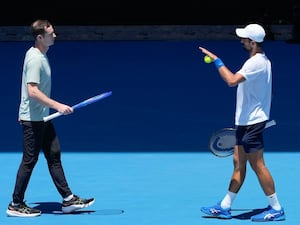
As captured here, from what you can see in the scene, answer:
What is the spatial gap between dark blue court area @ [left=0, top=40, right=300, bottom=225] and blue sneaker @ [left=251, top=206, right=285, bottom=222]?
0.12 metres

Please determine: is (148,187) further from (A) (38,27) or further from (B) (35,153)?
(A) (38,27)

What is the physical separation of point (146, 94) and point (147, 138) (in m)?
3.21

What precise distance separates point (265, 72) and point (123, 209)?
185 cm

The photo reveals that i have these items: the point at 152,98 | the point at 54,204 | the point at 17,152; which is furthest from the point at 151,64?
the point at 54,204

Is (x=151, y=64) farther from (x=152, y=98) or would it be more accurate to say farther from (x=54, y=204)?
(x=54, y=204)

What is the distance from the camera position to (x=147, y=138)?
11227 mm

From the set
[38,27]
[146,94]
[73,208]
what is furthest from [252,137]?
[146,94]

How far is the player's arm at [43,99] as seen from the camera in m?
7.22

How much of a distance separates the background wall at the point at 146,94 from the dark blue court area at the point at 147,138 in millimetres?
18

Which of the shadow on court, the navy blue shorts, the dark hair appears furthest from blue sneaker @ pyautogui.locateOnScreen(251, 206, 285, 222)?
the dark hair

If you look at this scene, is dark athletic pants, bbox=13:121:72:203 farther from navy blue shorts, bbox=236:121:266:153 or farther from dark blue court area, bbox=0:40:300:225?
navy blue shorts, bbox=236:121:266:153

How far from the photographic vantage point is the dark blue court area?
26.4 ft

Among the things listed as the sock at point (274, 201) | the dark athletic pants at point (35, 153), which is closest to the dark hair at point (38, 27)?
the dark athletic pants at point (35, 153)

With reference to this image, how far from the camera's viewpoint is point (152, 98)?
1406cm
